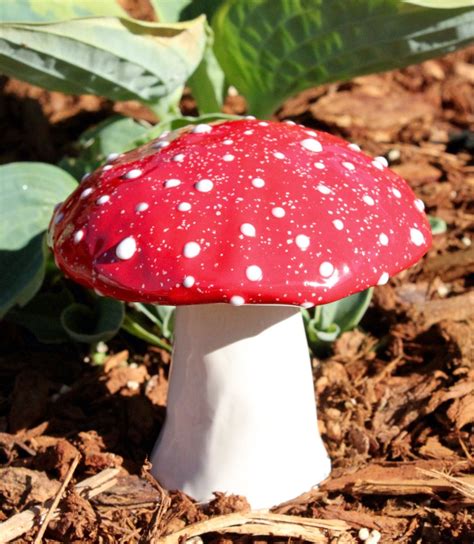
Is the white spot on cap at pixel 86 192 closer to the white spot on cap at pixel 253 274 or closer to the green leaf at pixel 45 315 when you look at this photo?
the white spot on cap at pixel 253 274

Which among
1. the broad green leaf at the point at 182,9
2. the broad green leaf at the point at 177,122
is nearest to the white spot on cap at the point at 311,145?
the broad green leaf at the point at 177,122

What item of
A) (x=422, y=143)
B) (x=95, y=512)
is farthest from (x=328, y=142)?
(x=422, y=143)

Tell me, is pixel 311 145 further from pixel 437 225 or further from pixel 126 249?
pixel 437 225

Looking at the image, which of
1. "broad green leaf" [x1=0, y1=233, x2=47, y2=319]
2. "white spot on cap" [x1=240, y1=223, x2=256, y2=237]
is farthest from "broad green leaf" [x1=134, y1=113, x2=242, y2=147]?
"white spot on cap" [x1=240, y1=223, x2=256, y2=237]

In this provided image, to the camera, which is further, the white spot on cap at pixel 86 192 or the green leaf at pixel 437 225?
the green leaf at pixel 437 225

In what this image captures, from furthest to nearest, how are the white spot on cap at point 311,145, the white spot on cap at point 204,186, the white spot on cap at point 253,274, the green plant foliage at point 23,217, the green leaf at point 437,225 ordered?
1. the green leaf at point 437,225
2. the green plant foliage at point 23,217
3. the white spot on cap at point 311,145
4. the white spot on cap at point 204,186
5. the white spot on cap at point 253,274

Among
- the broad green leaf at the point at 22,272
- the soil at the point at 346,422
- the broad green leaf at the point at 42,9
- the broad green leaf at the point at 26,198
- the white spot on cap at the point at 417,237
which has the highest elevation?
the broad green leaf at the point at 42,9

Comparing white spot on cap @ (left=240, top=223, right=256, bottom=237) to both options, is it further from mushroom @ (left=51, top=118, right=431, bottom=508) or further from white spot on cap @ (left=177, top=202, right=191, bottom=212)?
white spot on cap @ (left=177, top=202, right=191, bottom=212)
